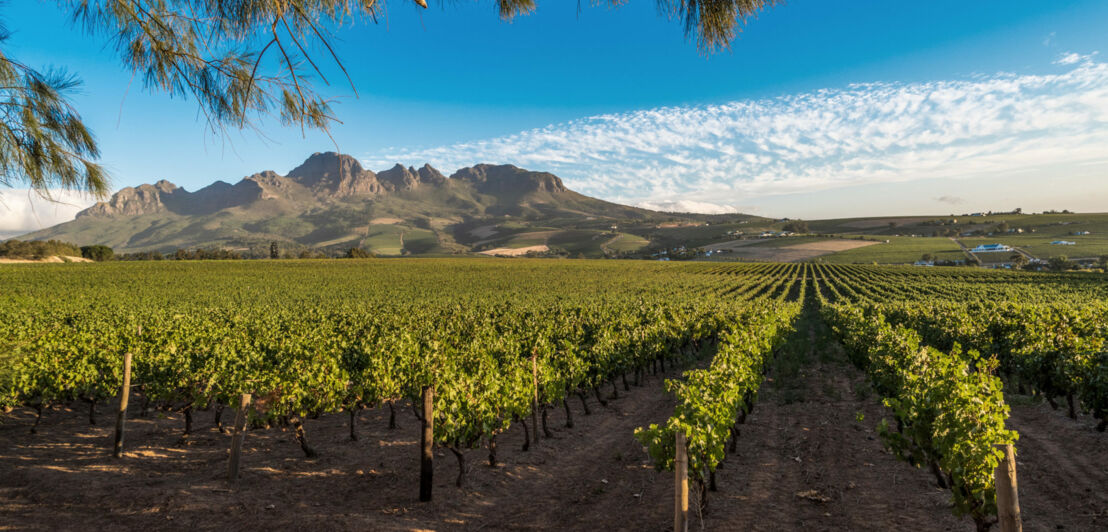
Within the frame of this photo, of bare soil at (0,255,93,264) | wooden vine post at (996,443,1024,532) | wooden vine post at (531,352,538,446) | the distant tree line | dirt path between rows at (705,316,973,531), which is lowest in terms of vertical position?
dirt path between rows at (705,316,973,531)

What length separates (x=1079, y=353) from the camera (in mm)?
11094

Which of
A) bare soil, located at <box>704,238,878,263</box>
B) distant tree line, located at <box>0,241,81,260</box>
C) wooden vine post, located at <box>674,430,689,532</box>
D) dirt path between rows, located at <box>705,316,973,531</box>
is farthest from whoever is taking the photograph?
bare soil, located at <box>704,238,878,263</box>

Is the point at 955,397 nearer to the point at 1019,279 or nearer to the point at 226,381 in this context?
the point at 226,381

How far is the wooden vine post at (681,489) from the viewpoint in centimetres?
625

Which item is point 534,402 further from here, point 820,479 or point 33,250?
point 33,250

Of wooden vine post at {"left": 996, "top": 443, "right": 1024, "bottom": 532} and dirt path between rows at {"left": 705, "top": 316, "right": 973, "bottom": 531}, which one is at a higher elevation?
wooden vine post at {"left": 996, "top": 443, "right": 1024, "bottom": 532}

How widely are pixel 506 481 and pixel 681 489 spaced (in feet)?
15.9

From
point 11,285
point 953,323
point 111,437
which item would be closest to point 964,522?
point 953,323

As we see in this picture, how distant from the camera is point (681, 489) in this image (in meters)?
6.40

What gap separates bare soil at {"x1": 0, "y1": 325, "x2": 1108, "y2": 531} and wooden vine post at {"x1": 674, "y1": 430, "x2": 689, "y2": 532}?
1711 millimetres

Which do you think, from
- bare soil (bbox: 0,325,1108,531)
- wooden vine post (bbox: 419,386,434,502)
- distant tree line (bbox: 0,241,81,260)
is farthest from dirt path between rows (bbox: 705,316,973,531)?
distant tree line (bbox: 0,241,81,260)

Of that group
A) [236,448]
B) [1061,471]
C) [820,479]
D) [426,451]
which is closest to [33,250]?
[236,448]

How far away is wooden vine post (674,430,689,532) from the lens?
625 cm

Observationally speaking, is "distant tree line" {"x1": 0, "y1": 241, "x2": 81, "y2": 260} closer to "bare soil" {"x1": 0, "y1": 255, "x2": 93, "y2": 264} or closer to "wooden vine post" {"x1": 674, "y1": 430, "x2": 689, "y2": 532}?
"bare soil" {"x1": 0, "y1": 255, "x2": 93, "y2": 264}
